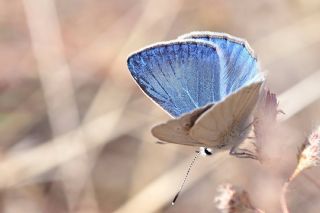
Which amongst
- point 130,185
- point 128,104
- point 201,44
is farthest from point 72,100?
point 201,44

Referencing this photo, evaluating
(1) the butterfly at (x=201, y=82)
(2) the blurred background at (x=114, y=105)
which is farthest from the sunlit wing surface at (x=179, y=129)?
(2) the blurred background at (x=114, y=105)

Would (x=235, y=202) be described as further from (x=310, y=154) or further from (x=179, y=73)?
(x=179, y=73)

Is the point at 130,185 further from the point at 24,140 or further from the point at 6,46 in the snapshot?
the point at 6,46

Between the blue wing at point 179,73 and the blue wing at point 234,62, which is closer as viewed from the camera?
the blue wing at point 234,62

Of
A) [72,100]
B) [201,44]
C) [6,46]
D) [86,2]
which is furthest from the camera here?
[86,2]

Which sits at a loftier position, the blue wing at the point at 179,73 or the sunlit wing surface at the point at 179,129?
the blue wing at the point at 179,73

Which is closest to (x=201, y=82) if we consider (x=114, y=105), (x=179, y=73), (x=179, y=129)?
(x=179, y=73)

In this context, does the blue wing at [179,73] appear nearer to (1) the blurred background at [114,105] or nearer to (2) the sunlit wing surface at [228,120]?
(2) the sunlit wing surface at [228,120]
